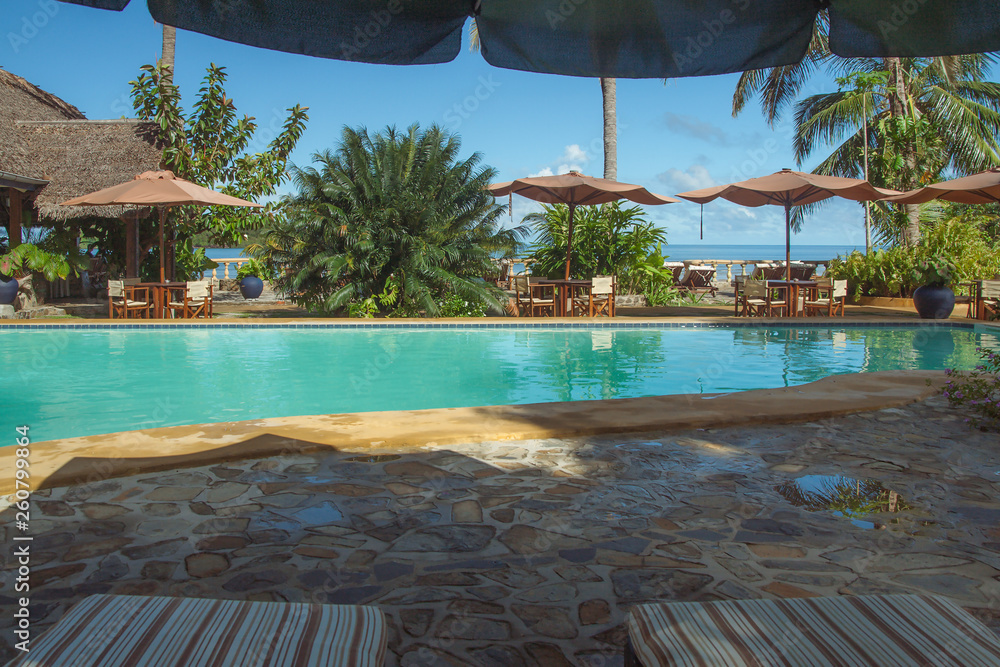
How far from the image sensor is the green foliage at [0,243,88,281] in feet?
45.3

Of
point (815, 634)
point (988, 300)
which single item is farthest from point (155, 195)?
point (988, 300)

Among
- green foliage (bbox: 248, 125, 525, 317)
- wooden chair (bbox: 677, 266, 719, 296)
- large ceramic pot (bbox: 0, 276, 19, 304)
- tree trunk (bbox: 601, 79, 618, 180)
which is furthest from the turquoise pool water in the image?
wooden chair (bbox: 677, 266, 719, 296)

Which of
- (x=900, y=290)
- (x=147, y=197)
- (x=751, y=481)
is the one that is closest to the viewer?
(x=751, y=481)

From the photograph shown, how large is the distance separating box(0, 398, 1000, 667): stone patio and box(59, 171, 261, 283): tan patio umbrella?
10.1m

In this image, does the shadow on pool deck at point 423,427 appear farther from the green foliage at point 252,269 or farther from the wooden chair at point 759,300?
the green foliage at point 252,269

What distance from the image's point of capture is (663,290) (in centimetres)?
1698

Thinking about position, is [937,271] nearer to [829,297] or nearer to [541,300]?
[829,297]

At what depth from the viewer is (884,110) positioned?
70.3ft

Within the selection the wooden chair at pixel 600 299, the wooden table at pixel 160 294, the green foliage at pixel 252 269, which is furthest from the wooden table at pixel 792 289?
the green foliage at pixel 252 269

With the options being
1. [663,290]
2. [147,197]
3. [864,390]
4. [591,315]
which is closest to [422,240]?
[591,315]

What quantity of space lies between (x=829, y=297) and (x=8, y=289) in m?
15.7

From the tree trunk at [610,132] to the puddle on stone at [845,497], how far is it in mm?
14716

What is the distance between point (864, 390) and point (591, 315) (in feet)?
28.5

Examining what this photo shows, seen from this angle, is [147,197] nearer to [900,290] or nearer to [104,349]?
[104,349]
